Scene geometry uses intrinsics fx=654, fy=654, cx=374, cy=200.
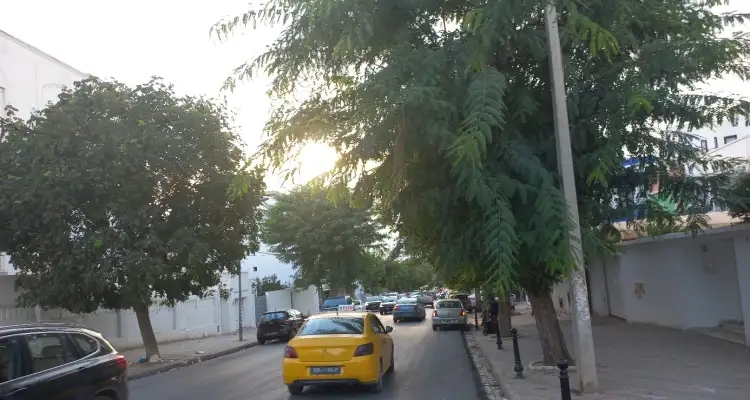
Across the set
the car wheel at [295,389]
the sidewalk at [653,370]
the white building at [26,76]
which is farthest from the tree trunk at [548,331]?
the white building at [26,76]

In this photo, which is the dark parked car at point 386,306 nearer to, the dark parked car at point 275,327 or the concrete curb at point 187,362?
the dark parked car at point 275,327

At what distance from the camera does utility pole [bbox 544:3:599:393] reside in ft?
32.2

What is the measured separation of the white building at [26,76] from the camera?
23.7 metres

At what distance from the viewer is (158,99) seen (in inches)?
763

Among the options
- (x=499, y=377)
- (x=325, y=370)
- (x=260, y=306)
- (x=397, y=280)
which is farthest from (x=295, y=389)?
(x=397, y=280)

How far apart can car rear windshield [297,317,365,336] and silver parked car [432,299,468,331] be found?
18694 mm

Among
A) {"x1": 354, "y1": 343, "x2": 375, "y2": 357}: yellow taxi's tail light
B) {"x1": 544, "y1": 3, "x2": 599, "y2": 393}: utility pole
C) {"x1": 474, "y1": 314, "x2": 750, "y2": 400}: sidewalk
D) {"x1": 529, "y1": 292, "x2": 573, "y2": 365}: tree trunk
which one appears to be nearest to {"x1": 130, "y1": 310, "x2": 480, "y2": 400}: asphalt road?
{"x1": 354, "y1": 343, "x2": 375, "y2": 357}: yellow taxi's tail light

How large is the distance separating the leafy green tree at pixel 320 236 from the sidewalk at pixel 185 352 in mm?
9222

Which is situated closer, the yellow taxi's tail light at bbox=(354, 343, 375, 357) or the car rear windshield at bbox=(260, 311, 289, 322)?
the yellow taxi's tail light at bbox=(354, 343, 375, 357)

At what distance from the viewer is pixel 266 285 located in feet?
163

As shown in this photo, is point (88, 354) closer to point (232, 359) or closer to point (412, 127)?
point (412, 127)

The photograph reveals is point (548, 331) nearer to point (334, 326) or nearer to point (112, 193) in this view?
point (334, 326)

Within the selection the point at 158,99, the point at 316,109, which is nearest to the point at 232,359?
the point at 158,99

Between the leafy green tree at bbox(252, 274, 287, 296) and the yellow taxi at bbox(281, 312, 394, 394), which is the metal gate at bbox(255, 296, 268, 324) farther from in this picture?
the yellow taxi at bbox(281, 312, 394, 394)
